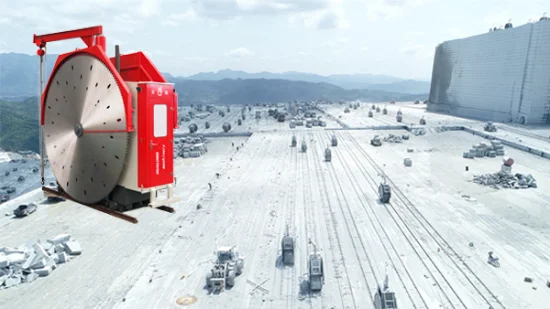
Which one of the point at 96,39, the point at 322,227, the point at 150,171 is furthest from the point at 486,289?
the point at 96,39

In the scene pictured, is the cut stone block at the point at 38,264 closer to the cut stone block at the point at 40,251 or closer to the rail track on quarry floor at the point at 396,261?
the cut stone block at the point at 40,251

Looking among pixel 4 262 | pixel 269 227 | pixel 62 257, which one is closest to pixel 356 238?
pixel 269 227

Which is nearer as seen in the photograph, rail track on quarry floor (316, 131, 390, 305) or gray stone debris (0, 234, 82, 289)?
rail track on quarry floor (316, 131, 390, 305)

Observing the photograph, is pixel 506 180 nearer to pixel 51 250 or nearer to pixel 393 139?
pixel 393 139

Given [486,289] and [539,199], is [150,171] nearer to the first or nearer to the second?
[486,289]

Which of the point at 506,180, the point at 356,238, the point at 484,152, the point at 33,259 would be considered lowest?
the point at 33,259

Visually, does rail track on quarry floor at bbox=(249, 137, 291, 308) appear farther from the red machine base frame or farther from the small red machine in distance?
the small red machine in distance

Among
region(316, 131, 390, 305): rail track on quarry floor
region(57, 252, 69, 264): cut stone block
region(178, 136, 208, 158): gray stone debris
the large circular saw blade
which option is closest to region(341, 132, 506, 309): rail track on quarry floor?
region(316, 131, 390, 305): rail track on quarry floor
